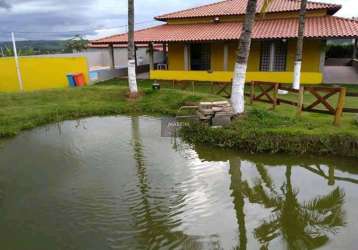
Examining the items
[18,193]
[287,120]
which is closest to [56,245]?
[18,193]

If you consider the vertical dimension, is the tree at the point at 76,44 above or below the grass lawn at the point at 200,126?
above

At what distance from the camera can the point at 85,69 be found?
63.6ft

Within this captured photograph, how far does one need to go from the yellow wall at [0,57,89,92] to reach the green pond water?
9.41 meters

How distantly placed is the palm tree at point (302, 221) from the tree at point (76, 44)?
37.3m

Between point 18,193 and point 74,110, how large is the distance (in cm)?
686

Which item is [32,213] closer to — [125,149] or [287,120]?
[125,149]

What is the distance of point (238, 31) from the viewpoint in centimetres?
2005

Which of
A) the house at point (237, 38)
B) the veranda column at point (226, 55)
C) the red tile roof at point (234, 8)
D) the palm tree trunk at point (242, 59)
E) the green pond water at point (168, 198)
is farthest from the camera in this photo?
the veranda column at point (226, 55)

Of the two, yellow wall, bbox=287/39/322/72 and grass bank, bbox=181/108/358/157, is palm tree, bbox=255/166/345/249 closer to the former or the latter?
grass bank, bbox=181/108/358/157

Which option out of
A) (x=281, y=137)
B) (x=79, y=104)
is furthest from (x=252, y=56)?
(x=281, y=137)

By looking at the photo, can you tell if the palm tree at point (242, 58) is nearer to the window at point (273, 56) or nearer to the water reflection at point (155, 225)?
the water reflection at point (155, 225)

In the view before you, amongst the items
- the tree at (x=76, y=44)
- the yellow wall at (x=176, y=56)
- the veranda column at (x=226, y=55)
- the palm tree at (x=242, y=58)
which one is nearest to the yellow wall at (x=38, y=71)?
the yellow wall at (x=176, y=56)

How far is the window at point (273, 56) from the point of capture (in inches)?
780

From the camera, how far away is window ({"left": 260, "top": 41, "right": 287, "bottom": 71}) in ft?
65.0
